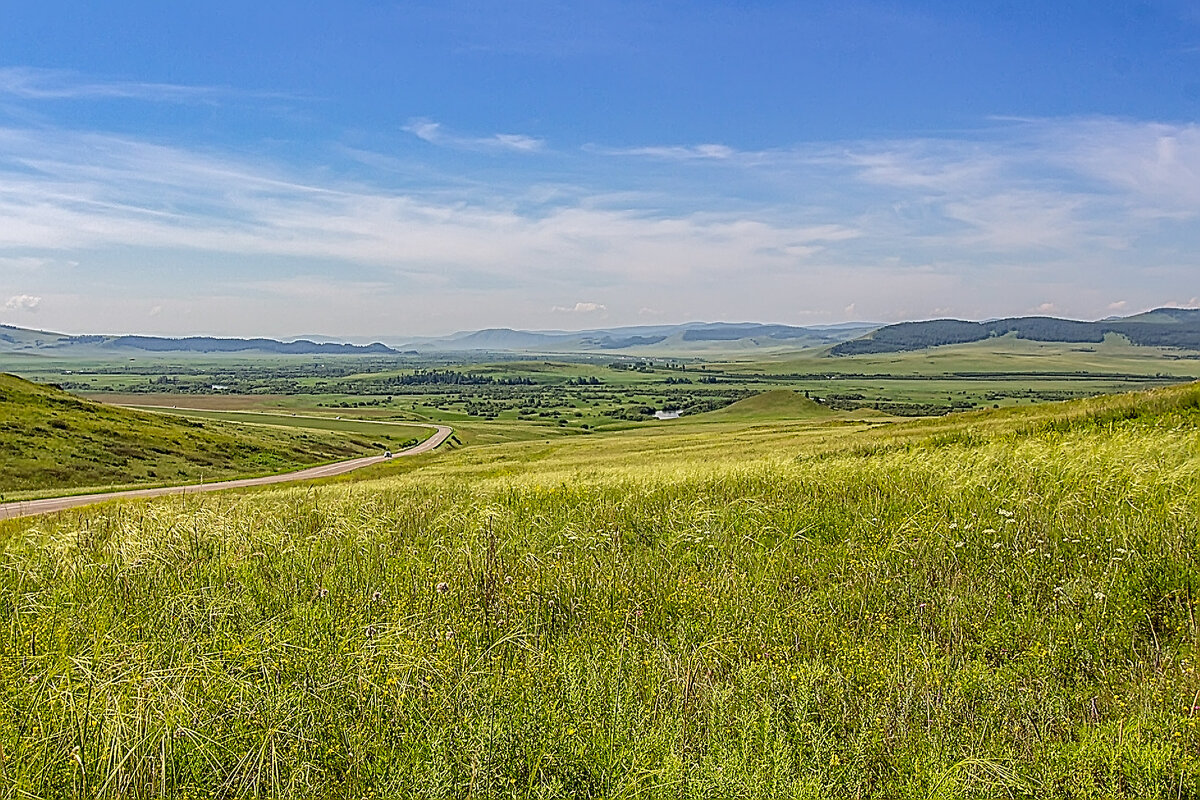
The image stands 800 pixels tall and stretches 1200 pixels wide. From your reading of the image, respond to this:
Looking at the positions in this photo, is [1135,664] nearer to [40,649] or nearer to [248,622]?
[248,622]

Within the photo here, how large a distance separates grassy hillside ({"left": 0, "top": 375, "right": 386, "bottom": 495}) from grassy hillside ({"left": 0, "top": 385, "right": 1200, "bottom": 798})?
2580 inches

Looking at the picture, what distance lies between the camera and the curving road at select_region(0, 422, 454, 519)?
1386 inches

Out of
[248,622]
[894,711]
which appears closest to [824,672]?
[894,711]

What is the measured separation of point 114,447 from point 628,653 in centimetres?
9609

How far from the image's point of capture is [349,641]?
203 inches

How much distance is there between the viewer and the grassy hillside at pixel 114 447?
7065cm

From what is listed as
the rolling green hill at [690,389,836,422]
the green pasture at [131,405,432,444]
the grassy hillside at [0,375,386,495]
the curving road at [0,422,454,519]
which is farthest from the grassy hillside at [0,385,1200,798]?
the rolling green hill at [690,389,836,422]

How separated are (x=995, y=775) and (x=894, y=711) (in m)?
0.71

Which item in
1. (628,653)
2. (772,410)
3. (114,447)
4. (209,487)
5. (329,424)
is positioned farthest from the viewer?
(772,410)

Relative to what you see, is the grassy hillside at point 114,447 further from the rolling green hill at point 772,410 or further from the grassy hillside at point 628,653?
the rolling green hill at point 772,410

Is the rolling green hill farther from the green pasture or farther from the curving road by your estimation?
the green pasture

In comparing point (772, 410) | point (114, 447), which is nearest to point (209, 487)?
point (114, 447)

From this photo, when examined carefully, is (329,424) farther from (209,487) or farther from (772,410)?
(209,487)

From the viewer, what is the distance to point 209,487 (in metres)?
55.2
